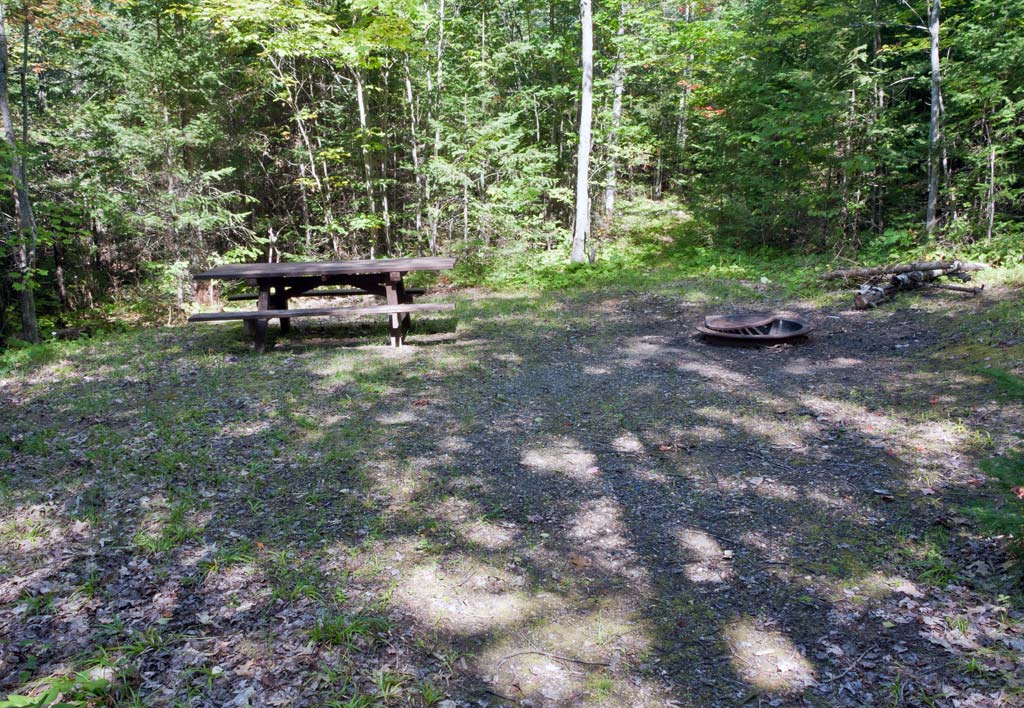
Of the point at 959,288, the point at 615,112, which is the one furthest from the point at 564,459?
the point at 615,112

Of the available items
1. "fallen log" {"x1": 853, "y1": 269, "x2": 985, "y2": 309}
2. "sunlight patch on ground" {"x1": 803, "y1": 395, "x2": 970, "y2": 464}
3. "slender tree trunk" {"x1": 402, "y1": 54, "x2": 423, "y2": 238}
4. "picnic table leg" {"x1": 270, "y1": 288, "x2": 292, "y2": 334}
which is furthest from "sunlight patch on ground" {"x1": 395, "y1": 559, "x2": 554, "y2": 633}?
"slender tree trunk" {"x1": 402, "y1": 54, "x2": 423, "y2": 238}

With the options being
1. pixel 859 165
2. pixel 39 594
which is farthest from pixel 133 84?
pixel 859 165

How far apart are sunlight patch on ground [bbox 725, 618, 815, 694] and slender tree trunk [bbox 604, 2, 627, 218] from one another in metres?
12.9

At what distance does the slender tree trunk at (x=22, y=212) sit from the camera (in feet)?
29.2

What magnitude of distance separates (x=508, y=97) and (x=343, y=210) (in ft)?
18.2

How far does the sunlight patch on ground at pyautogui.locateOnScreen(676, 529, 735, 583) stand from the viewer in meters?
3.06

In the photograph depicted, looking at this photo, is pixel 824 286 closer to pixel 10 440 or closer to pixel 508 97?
pixel 508 97

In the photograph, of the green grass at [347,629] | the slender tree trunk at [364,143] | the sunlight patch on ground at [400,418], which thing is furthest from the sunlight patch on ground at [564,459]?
the slender tree trunk at [364,143]

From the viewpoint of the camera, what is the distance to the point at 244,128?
14.5 metres

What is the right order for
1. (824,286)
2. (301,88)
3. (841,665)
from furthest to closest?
(301,88)
(824,286)
(841,665)

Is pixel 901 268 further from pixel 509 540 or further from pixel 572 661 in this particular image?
pixel 572 661

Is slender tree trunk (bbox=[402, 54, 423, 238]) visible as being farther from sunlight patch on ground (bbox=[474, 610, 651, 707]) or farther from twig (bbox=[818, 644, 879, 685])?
twig (bbox=[818, 644, 879, 685])

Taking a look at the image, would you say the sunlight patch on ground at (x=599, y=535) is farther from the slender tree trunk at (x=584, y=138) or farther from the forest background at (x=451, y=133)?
the slender tree trunk at (x=584, y=138)

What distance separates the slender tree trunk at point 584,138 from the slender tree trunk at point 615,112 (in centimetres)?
88
